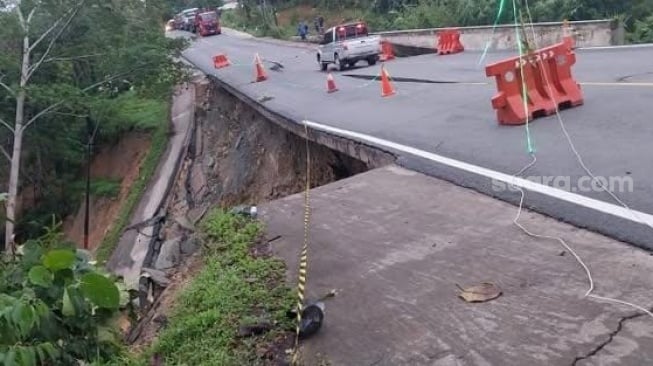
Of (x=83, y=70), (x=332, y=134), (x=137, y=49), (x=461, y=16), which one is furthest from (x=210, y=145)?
(x=332, y=134)

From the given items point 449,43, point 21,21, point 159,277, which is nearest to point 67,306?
point 159,277

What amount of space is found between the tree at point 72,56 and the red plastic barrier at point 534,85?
19.5 m

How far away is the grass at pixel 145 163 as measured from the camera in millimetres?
27656

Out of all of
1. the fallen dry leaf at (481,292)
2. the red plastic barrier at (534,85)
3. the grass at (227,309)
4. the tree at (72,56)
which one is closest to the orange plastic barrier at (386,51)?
the tree at (72,56)

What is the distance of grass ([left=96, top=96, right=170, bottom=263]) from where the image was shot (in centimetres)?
2766

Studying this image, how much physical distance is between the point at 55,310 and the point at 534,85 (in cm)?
849

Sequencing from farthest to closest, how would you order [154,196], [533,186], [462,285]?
[154,196], [533,186], [462,285]

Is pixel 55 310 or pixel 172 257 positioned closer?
pixel 55 310

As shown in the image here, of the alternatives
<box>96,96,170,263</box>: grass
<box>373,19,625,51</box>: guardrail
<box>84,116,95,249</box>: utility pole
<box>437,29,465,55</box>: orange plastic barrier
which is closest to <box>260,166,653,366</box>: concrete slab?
<box>373,19,625,51</box>: guardrail

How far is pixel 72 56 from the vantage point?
2791cm

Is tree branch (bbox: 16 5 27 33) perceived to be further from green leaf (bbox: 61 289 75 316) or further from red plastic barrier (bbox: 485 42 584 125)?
green leaf (bbox: 61 289 75 316)

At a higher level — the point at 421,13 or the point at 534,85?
the point at 421,13

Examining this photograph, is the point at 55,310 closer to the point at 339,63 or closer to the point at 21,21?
the point at 339,63

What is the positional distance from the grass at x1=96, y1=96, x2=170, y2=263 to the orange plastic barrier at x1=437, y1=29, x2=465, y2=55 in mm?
12997
